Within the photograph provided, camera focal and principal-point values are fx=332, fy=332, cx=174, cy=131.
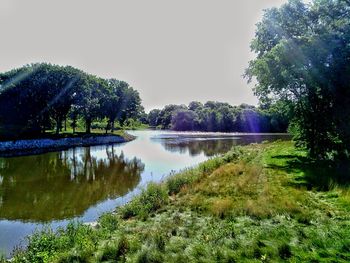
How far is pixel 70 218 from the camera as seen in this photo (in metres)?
16.9

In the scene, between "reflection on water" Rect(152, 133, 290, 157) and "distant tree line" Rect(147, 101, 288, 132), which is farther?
"distant tree line" Rect(147, 101, 288, 132)

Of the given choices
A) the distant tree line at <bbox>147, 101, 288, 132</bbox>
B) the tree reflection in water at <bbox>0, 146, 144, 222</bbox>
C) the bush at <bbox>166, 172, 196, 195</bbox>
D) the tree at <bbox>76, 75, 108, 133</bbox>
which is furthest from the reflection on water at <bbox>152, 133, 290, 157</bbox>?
the distant tree line at <bbox>147, 101, 288, 132</bbox>

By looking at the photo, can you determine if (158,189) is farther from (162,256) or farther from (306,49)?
(306,49)

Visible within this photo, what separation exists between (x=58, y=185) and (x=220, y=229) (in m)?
18.2

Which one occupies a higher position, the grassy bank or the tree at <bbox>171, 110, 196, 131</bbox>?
the tree at <bbox>171, 110, 196, 131</bbox>

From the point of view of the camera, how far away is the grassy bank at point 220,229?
8656 mm

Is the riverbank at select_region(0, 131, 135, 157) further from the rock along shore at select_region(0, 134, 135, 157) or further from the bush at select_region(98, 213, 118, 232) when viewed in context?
the bush at select_region(98, 213, 118, 232)

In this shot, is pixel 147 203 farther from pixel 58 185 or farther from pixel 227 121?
pixel 227 121

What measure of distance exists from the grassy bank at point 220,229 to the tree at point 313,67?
9829 mm

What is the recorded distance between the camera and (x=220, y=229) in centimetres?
1062

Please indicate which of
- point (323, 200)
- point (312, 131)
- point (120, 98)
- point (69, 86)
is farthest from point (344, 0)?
point (120, 98)

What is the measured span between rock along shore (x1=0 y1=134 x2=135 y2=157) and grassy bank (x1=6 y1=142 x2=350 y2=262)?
39778 millimetres

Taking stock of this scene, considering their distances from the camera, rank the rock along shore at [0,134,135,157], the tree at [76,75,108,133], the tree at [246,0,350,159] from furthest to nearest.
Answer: the tree at [76,75,108,133] < the rock along shore at [0,134,135,157] < the tree at [246,0,350,159]

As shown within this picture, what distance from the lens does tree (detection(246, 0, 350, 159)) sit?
2500 centimetres
